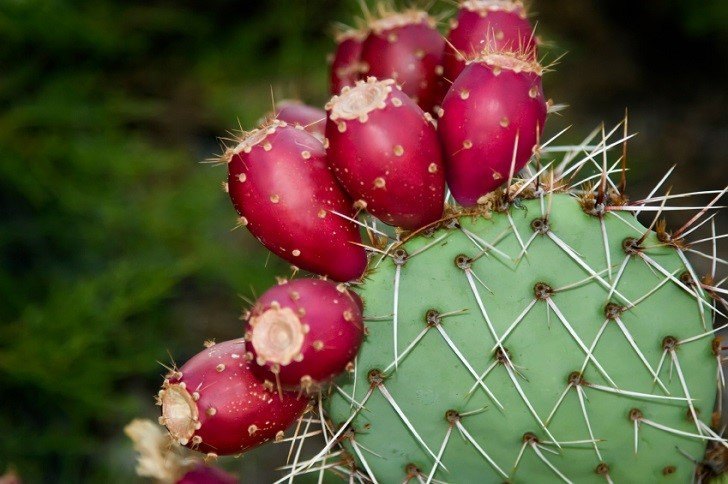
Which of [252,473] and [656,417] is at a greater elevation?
[656,417]

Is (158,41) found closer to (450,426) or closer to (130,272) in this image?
(130,272)

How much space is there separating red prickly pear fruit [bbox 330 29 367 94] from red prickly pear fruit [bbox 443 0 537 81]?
133 millimetres

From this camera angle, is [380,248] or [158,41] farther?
[158,41]

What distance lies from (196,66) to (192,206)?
0.58 m

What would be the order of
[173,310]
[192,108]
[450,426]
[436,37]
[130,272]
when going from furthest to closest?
[192,108] → [173,310] → [130,272] → [436,37] → [450,426]

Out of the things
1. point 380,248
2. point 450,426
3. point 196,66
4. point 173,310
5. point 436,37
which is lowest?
point 173,310

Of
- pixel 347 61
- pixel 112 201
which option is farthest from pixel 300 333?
pixel 112 201

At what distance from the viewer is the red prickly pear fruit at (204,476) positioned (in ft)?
3.11

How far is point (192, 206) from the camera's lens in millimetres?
2402

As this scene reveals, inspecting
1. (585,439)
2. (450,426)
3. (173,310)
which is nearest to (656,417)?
(585,439)

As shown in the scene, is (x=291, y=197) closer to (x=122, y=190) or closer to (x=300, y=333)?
(x=300, y=333)

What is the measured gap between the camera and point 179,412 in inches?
30.6

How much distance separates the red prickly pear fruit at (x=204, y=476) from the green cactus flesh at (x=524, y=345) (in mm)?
221

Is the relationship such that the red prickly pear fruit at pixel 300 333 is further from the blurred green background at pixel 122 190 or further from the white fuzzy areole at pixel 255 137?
the blurred green background at pixel 122 190
